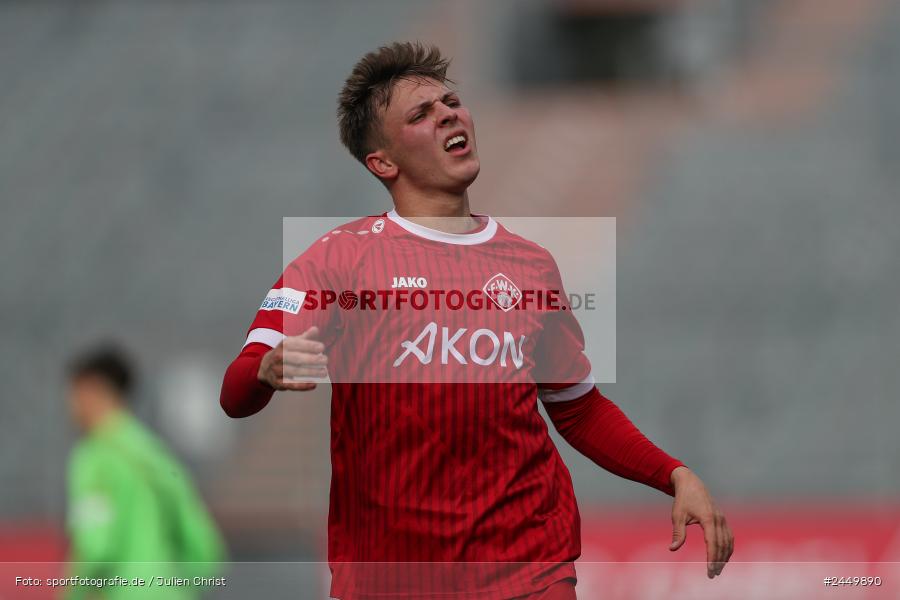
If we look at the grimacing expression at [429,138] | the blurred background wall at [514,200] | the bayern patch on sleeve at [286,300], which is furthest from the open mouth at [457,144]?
the blurred background wall at [514,200]

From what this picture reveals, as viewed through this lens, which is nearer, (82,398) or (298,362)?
(298,362)

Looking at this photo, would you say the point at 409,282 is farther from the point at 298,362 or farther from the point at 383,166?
the point at 298,362

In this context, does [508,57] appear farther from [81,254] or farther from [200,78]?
[81,254]

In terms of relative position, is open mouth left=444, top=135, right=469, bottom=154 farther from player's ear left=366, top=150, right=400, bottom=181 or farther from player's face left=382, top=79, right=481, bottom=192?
player's ear left=366, top=150, right=400, bottom=181

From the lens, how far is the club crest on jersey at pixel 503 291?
3477mm

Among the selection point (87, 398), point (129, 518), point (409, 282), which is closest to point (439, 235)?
point (409, 282)

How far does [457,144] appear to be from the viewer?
3.57 metres

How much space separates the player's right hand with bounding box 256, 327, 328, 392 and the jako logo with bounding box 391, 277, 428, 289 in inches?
19.6

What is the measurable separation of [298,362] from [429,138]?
97cm

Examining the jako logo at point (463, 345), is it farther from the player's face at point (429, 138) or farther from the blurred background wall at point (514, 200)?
the blurred background wall at point (514, 200)

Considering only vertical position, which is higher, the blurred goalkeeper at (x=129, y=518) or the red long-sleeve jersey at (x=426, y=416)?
the red long-sleeve jersey at (x=426, y=416)

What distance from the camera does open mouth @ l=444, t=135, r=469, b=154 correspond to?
11.6 ft

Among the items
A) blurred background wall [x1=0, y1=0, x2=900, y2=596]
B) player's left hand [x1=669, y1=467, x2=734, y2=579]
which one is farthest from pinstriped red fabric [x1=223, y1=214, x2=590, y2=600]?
blurred background wall [x1=0, y1=0, x2=900, y2=596]

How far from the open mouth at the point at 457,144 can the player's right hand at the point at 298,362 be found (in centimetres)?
86
